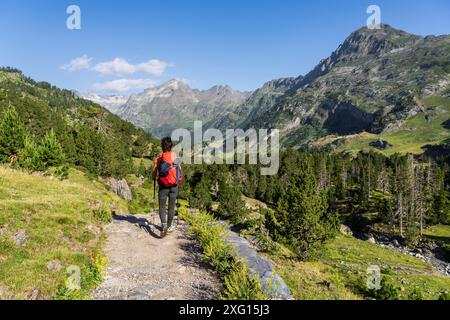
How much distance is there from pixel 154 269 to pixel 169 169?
4.46 metres

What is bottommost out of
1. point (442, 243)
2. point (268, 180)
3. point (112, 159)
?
point (442, 243)

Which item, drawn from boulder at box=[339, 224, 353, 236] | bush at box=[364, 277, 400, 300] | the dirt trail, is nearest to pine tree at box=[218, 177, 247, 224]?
boulder at box=[339, 224, 353, 236]

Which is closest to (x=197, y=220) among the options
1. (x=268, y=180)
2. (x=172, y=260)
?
(x=172, y=260)

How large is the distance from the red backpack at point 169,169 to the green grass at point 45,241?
4.09m

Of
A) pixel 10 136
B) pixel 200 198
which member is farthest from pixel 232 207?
pixel 10 136

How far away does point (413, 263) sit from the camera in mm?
62938

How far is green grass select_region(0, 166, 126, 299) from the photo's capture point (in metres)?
9.35

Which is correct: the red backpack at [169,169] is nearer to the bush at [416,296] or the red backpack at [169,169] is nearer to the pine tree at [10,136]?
the bush at [416,296]

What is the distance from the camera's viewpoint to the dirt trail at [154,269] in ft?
31.8

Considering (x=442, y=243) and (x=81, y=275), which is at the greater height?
(x=81, y=275)

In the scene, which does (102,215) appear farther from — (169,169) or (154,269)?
(154,269)

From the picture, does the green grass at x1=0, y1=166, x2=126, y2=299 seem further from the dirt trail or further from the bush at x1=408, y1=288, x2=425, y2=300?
the bush at x1=408, y1=288, x2=425, y2=300
